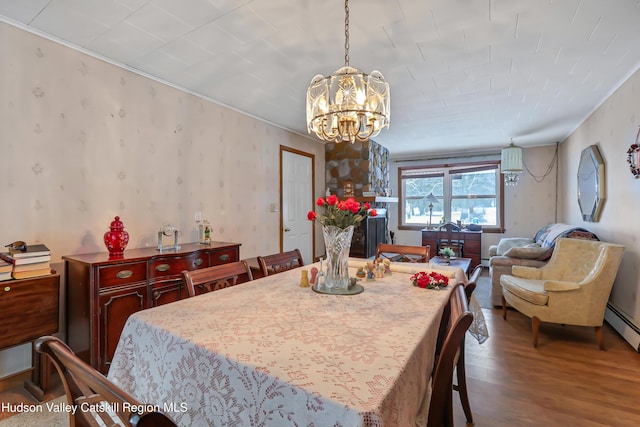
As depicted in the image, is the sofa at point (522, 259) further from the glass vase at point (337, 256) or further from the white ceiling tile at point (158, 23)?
the white ceiling tile at point (158, 23)

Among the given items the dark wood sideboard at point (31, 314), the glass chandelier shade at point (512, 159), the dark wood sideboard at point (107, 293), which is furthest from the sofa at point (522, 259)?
the dark wood sideboard at point (31, 314)

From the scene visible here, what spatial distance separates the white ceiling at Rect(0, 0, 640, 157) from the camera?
1901 mm

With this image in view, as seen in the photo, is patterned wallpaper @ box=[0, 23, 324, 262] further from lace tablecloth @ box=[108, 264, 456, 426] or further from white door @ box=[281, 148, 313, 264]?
lace tablecloth @ box=[108, 264, 456, 426]

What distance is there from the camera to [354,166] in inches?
210

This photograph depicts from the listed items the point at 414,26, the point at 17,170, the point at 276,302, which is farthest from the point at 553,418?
the point at 17,170

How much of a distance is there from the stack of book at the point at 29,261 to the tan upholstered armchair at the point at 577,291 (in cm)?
385

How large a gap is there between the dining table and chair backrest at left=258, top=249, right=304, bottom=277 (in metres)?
0.56

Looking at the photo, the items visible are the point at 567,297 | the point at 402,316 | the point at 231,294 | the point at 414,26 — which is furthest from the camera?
the point at 567,297

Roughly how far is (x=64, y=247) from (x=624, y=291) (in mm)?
5014

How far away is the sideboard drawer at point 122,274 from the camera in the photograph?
209 centimetres

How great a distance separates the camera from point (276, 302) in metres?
1.47

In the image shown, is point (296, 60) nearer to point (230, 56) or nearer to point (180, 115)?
point (230, 56)

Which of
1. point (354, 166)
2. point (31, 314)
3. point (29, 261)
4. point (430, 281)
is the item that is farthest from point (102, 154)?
point (354, 166)

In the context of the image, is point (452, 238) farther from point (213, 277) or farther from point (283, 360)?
point (283, 360)
